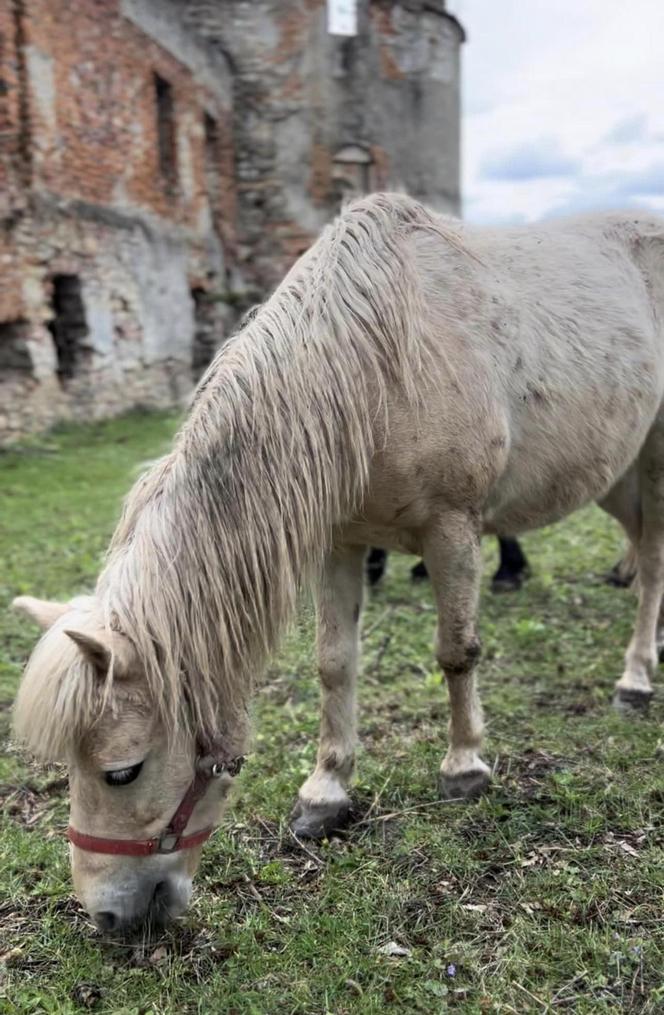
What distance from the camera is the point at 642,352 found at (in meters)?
3.08

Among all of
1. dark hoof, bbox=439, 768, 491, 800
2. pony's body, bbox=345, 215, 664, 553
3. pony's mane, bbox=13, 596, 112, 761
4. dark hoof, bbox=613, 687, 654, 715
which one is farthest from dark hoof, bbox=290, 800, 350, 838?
dark hoof, bbox=613, 687, 654, 715

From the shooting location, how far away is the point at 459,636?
8.50 ft

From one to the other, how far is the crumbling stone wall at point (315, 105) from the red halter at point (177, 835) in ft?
51.3

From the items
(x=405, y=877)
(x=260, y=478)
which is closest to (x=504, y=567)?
(x=405, y=877)

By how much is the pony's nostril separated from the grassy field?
7.7 inches

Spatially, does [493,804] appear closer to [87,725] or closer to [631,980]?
[631,980]

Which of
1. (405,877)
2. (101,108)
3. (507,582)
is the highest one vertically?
(101,108)

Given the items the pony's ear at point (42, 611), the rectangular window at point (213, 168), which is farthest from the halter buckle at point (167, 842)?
the rectangular window at point (213, 168)

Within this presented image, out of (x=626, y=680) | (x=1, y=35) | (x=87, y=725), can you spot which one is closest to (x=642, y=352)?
(x=626, y=680)

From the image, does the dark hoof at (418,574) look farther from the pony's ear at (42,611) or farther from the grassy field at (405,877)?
the pony's ear at (42,611)

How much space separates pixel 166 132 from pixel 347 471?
45.8ft

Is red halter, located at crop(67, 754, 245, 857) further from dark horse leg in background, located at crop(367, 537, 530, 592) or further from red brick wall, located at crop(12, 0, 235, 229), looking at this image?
red brick wall, located at crop(12, 0, 235, 229)

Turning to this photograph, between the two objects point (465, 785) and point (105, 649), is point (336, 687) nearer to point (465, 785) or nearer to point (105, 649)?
point (465, 785)

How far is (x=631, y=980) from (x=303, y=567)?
122 cm
